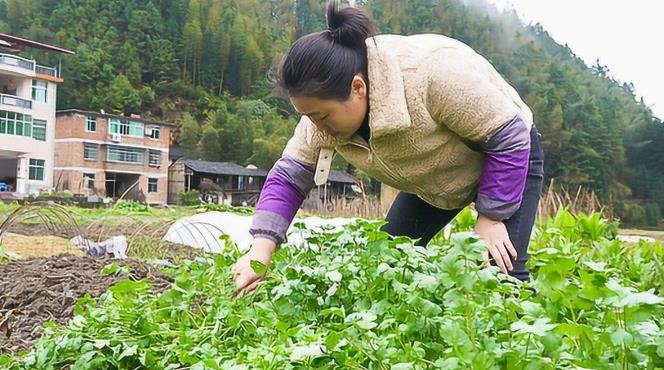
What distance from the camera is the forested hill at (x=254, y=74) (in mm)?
11117

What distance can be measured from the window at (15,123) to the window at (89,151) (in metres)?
1.00

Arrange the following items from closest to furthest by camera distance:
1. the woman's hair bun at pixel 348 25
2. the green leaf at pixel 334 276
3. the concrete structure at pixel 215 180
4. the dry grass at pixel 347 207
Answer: the green leaf at pixel 334 276 → the woman's hair bun at pixel 348 25 → the dry grass at pixel 347 207 → the concrete structure at pixel 215 180

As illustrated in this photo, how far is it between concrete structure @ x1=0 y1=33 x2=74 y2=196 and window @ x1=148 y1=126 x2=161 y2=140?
73.6 inches

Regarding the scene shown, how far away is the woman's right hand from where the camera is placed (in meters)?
0.81

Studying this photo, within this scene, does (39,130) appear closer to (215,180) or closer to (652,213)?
(215,180)

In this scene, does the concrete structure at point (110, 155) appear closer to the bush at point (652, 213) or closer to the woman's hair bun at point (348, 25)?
the bush at point (652, 213)

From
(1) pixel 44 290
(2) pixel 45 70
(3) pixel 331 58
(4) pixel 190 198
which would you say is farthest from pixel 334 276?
(2) pixel 45 70

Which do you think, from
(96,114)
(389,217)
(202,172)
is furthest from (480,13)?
(389,217)

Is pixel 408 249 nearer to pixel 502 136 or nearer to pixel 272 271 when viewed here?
pixel 272 271

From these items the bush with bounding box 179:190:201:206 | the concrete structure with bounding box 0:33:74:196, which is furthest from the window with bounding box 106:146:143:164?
the bush with bounding box 179:190:201:206

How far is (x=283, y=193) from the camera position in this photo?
3.49ft

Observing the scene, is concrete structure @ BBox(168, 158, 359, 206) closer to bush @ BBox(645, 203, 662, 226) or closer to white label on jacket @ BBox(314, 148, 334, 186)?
bush @ BBox(645, 203, 662, 226)

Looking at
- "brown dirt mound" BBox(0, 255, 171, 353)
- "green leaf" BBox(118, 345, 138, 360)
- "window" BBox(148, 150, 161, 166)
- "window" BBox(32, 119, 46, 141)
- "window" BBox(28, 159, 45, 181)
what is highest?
"window" BBox(32, 119, 46, 141)

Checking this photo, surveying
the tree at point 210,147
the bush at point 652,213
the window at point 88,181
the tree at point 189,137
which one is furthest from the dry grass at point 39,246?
the tree at point 189,137
